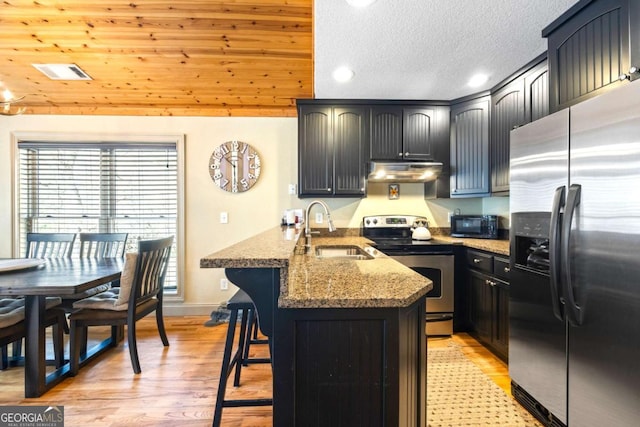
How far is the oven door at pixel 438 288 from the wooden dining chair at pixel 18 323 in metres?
2.68

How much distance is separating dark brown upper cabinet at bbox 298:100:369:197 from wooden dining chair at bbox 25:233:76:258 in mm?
2334

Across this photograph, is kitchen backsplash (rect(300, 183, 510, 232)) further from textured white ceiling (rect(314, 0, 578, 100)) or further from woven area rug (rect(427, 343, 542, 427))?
woven area rug (rect(427, 343, 542, 427))

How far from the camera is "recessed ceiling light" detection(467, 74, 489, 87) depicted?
2.53 metres

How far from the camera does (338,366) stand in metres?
0.93

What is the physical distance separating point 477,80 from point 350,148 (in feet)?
4.13

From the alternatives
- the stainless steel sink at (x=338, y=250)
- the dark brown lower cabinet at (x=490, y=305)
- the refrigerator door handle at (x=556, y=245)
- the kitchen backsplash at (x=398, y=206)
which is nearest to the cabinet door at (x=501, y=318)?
the dark brown lower cabinet at (x=490, y=305)

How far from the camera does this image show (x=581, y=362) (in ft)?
4.43

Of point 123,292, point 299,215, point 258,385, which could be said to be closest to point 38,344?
point 123,292

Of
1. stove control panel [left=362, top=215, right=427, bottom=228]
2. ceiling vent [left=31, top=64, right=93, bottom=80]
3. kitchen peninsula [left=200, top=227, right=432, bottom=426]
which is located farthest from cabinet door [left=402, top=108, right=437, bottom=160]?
ceiling vent [left=31, top=64, right=93, bottom=80]

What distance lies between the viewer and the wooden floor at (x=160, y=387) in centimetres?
172

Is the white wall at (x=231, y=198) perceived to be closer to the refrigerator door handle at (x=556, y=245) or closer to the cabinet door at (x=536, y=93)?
the cabinet door at (x=536, y=93)

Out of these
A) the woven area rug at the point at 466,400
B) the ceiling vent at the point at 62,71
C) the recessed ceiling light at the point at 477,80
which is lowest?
the woven area rug at the point at 466,400

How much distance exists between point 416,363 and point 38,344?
2.32 metres

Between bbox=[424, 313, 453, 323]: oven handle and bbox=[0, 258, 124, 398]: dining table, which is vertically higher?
bbox=[0, 258, 124, 398]: dining table
